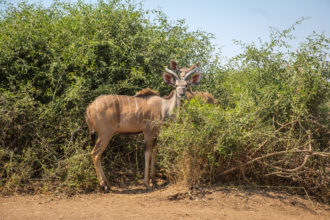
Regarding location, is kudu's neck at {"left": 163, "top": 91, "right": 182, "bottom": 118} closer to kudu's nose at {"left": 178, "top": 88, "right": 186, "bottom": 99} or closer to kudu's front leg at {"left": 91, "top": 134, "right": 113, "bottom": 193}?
kudu's nose at {"left": 178, "top": 88, "right": 186, "bottom": 99}

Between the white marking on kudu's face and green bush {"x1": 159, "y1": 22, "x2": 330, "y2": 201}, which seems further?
the white marking on kudu's face

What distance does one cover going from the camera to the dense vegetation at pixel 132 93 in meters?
5.57

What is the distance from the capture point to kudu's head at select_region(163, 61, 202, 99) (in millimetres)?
6227

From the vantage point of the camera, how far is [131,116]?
237 inches

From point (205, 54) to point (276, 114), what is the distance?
2.33 metres

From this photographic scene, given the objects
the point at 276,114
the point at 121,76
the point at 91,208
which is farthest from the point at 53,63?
the point at 276,114

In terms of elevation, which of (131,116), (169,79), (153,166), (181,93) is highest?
(169,79)

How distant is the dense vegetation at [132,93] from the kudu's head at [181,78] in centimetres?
40

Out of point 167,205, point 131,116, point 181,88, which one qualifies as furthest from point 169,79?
point 167,205

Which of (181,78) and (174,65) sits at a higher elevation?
(174,65)

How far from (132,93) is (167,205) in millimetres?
2526

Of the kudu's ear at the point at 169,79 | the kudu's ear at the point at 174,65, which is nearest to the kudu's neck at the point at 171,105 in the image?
the kudu's ear at the point at 169,79

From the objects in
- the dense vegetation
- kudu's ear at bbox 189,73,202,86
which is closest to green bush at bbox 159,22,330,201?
the dense vegetation

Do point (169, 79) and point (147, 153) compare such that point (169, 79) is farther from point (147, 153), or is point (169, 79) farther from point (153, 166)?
point (153, 166)
